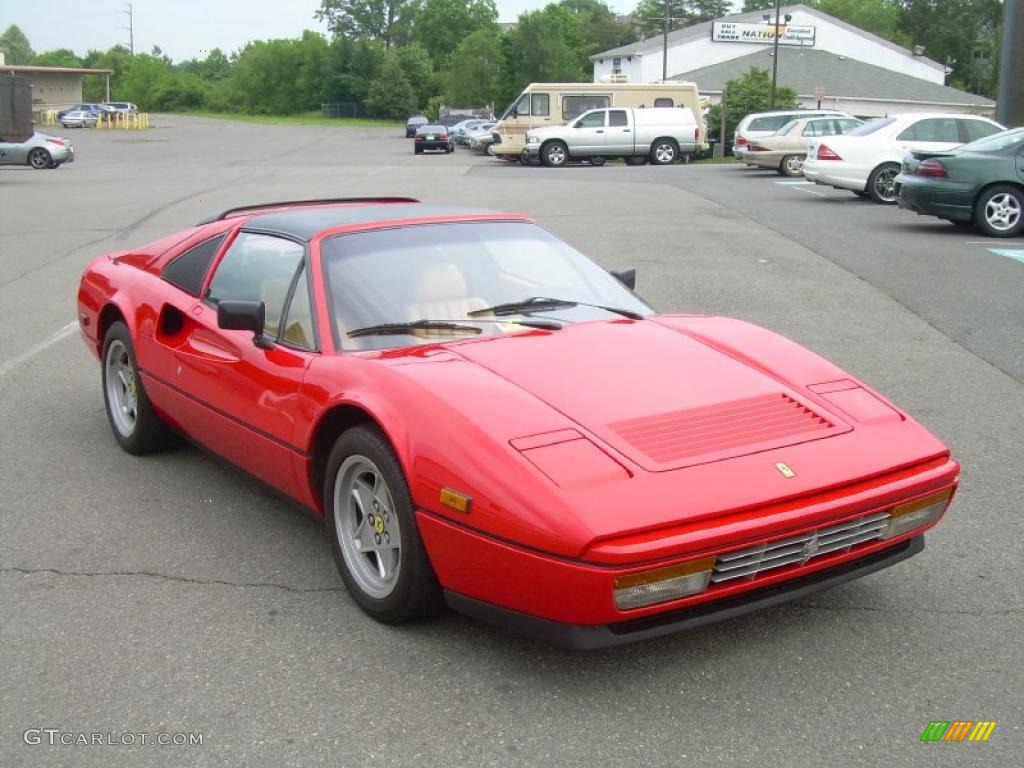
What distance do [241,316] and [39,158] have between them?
3176 centimetres

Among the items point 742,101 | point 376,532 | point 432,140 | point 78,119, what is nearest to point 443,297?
point 376,532

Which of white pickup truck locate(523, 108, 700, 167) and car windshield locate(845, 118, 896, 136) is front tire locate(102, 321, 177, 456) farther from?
white pickup truck locate(523, 108, 700, 167)

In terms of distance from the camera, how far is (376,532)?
368cm

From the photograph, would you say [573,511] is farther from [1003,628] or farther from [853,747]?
[1003,628]

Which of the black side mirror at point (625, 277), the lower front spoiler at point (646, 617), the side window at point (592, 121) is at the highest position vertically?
the side window at point (592, 121)

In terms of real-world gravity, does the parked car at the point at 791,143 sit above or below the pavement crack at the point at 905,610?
above

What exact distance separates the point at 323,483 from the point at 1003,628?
7.46 feet

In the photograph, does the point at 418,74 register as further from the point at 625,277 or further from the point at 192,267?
the point at 625,277

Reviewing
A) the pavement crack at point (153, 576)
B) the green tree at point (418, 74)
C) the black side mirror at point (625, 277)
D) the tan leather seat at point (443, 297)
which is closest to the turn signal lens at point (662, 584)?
the pavement crack at point (153, 576)

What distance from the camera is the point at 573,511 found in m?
2.98

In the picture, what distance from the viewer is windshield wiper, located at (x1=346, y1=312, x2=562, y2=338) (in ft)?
13.4

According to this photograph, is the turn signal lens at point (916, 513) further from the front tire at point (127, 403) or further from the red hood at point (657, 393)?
the front tire at point (127, 403)

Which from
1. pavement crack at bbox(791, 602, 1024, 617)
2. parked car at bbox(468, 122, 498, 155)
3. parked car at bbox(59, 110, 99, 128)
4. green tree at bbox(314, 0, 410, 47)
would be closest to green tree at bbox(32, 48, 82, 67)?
green tree at bbox(314, 0, 410, 47)

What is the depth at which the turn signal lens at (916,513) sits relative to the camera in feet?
11.3
